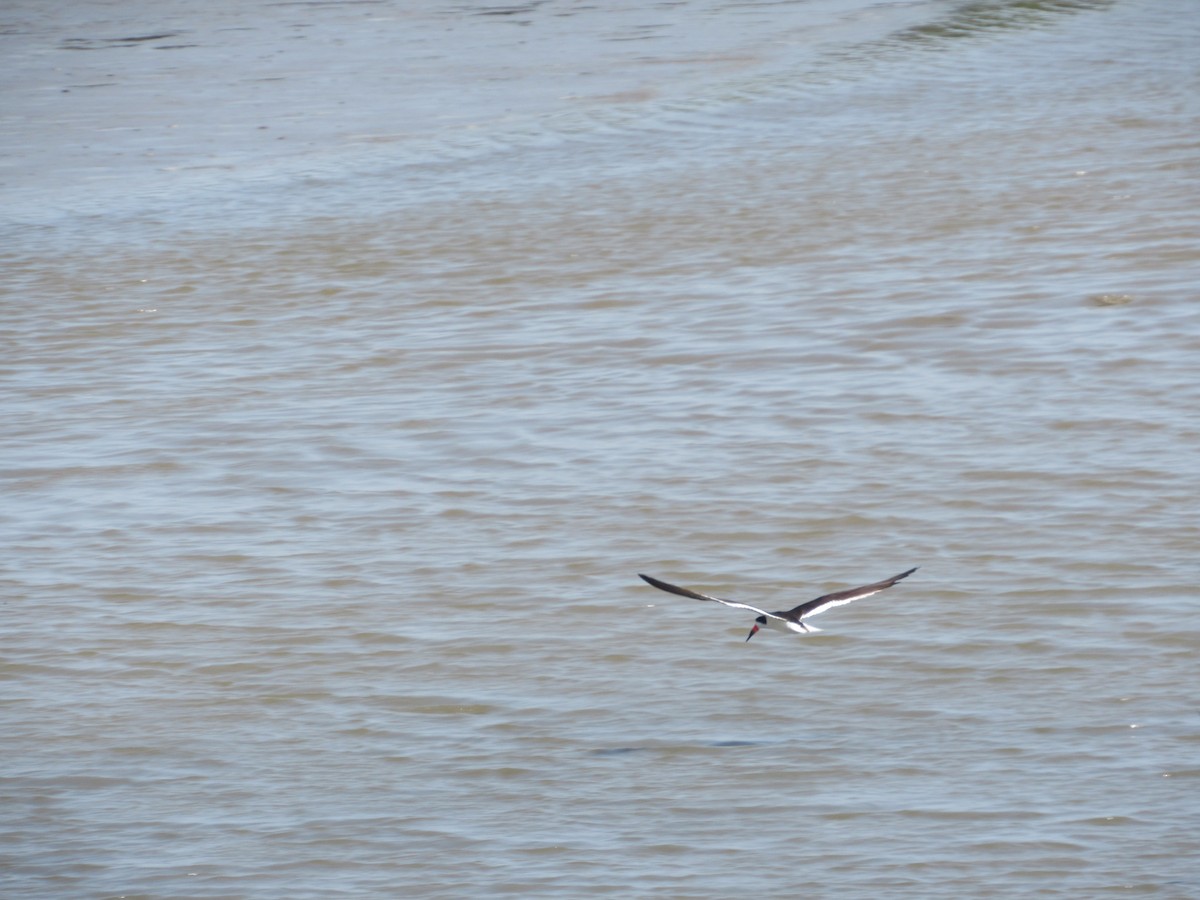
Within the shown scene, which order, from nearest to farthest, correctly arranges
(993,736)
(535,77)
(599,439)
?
1. (993,736)
2. (599,439)
3. (535,77)

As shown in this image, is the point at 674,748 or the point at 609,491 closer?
the point at 674,748

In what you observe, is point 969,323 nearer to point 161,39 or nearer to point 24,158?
point 24,158

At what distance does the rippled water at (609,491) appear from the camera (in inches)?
187

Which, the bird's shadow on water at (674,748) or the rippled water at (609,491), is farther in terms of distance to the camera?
the bird's shadow on water at (674,748)

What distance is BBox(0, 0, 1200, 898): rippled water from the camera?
476 cm

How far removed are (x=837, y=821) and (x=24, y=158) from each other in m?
9.88

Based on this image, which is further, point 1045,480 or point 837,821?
point 1045,480

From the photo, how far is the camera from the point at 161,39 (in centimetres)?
1733

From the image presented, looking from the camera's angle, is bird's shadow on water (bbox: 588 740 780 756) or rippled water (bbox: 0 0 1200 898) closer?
rippled water (bbox: 0 0 1200 898)

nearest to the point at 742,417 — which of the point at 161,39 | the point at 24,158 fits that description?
the point at 24,158

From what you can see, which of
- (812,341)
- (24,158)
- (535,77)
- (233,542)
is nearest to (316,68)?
(535,77)

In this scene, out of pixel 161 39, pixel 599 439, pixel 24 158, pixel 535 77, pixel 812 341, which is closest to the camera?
pixel 599 439

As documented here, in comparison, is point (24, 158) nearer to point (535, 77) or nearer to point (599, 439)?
point (535, 77)

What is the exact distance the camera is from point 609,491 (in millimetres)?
7047
